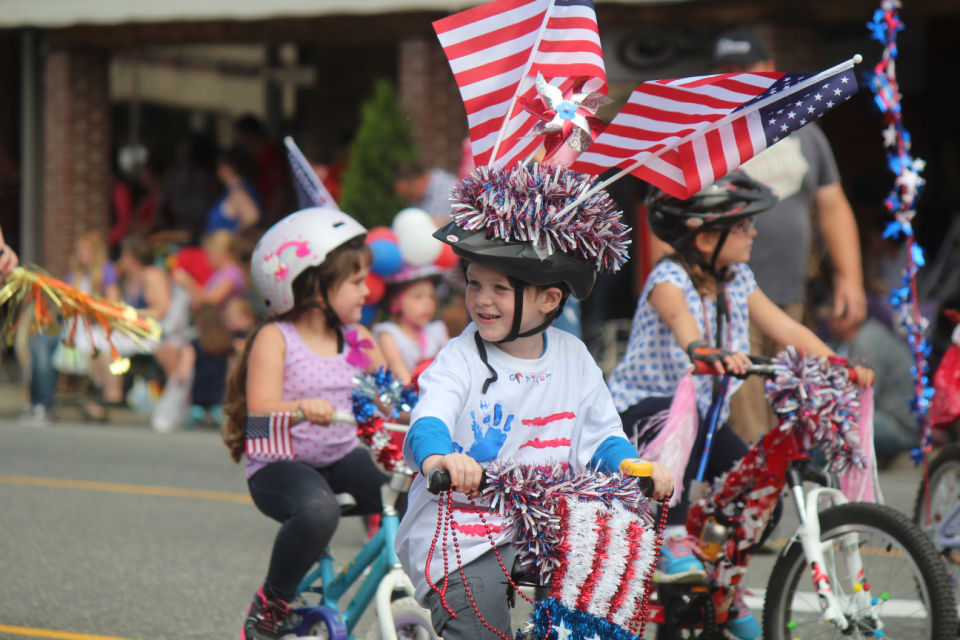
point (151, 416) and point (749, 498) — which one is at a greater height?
point (749, 498)

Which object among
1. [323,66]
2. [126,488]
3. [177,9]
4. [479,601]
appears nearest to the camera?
[479,601]

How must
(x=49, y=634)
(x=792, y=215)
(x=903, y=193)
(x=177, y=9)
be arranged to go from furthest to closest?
(x=177, y=9) < (x=792, y=215) < (x=903, y=193) < (x=49, y=634)

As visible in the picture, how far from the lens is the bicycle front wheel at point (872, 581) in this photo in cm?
409

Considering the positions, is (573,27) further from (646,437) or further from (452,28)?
(646,437)

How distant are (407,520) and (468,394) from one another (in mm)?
395

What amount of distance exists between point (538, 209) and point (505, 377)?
0.46m

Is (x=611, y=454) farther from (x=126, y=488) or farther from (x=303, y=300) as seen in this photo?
(x=126, y=488)

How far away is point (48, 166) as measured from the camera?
17.8 metres

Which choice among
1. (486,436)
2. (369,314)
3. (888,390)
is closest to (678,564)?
(486,436)

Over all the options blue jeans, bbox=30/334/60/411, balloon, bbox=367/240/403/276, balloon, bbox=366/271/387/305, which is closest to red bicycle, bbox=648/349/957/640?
balloon, bbox=367/240/403/276

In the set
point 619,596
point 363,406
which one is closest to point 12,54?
point 363,406

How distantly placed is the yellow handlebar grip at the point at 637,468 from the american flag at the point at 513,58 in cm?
100

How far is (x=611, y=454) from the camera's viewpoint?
141 inches

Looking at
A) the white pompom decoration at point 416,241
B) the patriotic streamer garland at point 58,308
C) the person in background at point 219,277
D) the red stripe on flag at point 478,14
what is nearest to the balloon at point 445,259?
the white pompom decoration at point 416,241
